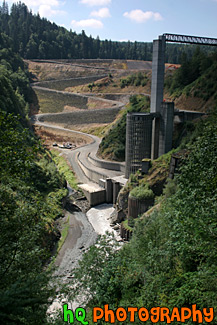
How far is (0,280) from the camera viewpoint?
27.8 ft

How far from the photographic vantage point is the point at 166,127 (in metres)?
35.1

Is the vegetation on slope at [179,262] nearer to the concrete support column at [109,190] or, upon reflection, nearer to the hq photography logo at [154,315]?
the hq photography logo at [154,315]

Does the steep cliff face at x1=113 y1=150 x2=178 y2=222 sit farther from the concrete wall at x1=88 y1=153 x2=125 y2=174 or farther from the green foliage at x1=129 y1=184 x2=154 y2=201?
the concrete wall at x1=88 y1=153 x2=125 y2=174

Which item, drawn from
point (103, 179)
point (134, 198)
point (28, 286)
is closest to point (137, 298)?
point (28, 286)

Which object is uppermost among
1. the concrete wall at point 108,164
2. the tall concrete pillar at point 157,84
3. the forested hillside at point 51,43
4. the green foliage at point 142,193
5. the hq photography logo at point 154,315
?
the forested hillside at point 51,43

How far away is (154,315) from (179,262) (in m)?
3.21

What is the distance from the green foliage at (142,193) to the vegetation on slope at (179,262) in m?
14.3

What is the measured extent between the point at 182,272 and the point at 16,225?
6337 millimetres

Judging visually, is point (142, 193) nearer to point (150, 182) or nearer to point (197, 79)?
point (150, 182)

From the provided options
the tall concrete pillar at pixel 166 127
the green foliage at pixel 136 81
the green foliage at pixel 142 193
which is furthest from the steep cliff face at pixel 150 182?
the green foliage at pixel 136 81

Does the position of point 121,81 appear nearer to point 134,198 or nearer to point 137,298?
point 134,198

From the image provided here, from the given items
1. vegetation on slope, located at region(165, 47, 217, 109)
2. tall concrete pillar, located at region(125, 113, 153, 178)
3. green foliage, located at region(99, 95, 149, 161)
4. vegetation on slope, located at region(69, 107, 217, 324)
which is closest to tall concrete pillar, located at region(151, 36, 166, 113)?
tall concrete pillar, located at region(125, 113, 153, 178)

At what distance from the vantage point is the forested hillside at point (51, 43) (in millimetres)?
107488

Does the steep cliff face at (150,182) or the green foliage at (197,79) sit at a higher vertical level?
the green foliage at (197,79)
